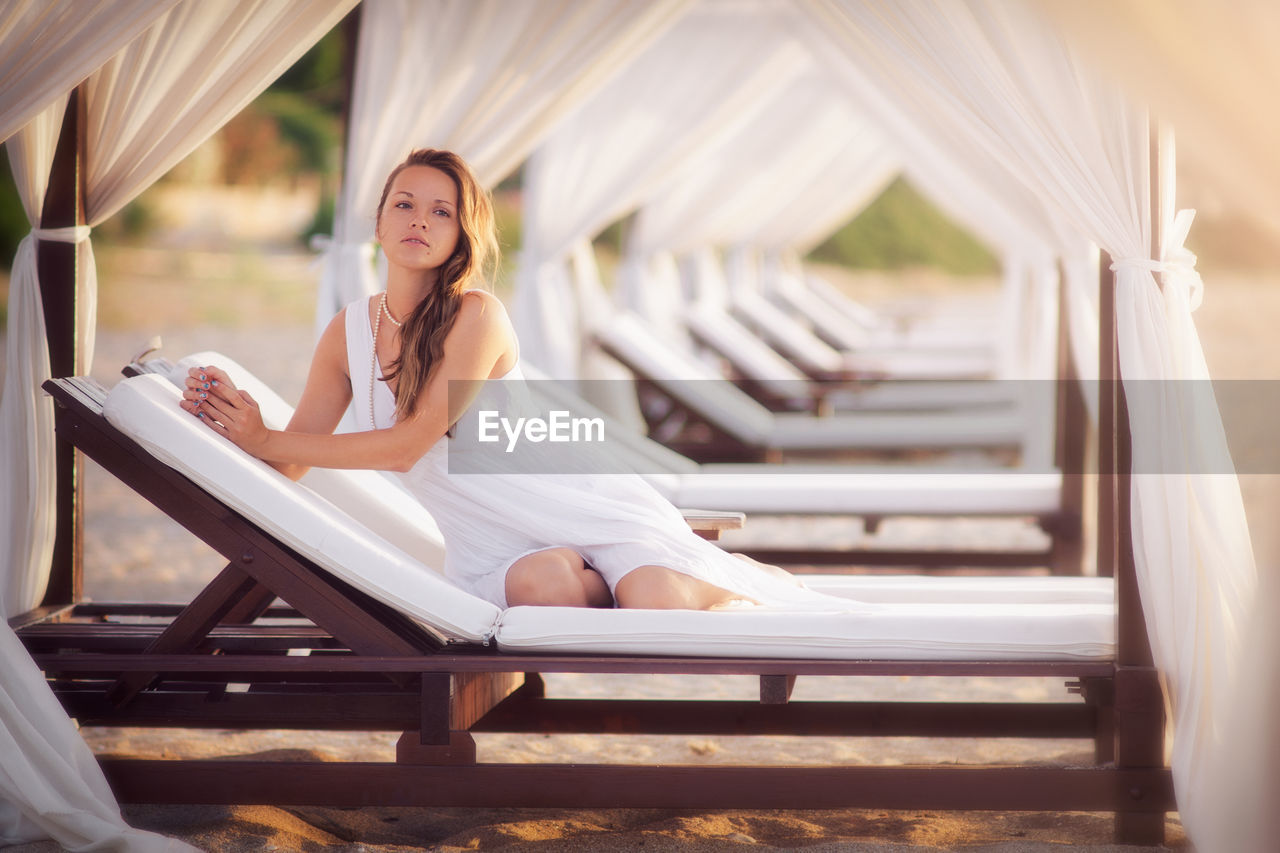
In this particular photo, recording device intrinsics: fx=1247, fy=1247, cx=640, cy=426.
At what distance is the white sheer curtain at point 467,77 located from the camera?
404 centimetres

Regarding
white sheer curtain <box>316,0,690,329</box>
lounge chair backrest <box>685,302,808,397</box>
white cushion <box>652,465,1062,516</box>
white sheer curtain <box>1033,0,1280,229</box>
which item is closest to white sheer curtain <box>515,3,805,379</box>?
lounge chair backrest <box>685,302,808,397</box>

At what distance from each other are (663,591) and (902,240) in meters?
21.8

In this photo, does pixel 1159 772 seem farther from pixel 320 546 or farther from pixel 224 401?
pixel 224 401

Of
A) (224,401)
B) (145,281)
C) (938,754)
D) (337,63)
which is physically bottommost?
(938,754)

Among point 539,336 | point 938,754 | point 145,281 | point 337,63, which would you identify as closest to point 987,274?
point 337,63

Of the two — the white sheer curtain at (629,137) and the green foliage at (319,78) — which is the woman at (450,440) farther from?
the green foliage at (319,78)

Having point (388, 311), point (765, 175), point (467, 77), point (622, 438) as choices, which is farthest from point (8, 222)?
point (388, 311)

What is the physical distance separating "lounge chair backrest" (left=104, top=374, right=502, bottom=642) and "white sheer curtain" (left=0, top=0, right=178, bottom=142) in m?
0.69

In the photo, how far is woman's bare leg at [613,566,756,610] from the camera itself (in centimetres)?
257

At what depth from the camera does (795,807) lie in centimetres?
243

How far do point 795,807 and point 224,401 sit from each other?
1435 mm

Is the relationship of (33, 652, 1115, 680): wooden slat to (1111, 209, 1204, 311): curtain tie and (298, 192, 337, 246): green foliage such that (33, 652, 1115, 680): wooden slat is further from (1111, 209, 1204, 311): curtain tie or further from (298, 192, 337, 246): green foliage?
(298, 192, 337, 246): green foliage

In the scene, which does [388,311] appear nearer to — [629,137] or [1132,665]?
[1132,665]

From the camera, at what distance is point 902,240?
77.1 feet
